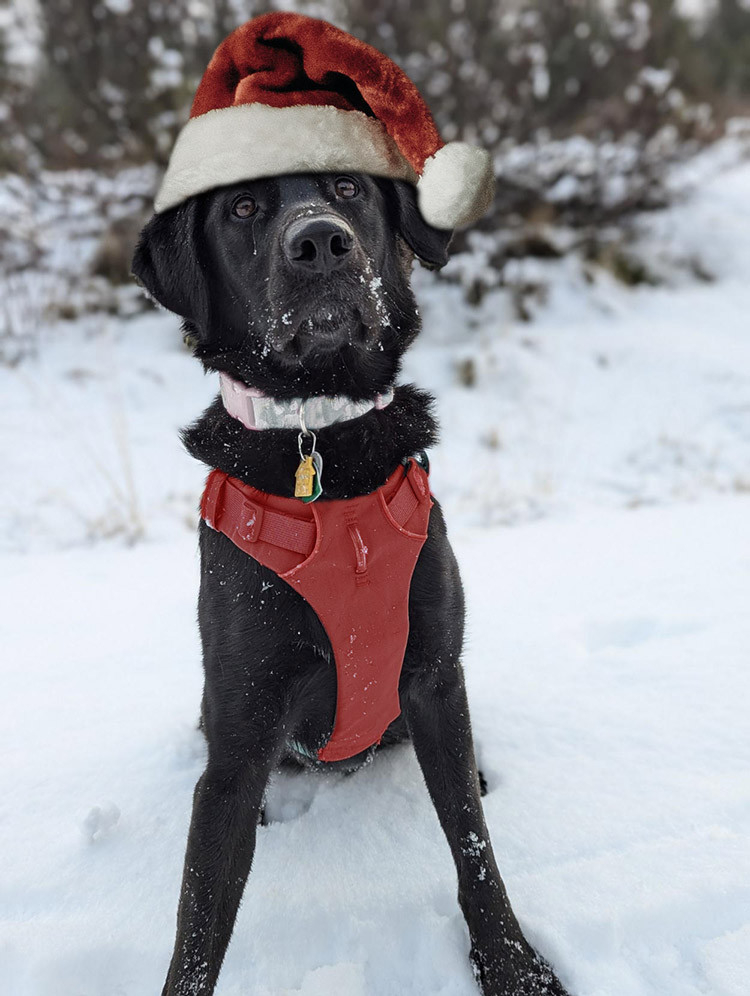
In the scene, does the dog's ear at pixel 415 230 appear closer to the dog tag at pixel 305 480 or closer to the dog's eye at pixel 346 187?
the dog's eye at pixel 346 187

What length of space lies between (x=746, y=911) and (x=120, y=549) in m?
2.95

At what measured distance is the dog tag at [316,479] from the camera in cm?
135

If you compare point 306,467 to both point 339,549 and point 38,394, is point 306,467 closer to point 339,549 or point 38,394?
point 339,549

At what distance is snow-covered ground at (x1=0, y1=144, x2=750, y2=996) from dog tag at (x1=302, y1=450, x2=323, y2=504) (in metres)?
0.81

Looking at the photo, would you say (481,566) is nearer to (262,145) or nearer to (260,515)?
(260,515)

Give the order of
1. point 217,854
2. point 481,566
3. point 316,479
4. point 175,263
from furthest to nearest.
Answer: point 481,566 < point 175,263 < point 316,479 < point 217,854

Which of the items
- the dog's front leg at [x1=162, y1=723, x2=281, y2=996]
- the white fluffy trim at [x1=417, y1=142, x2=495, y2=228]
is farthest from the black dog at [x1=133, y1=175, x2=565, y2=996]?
the white fluffy trim at [x1=417, y1=142, x2=495, y2=228]

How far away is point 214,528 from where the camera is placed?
4.59 ft

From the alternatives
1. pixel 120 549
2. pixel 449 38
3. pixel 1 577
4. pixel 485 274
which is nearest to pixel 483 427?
pixel 485 274

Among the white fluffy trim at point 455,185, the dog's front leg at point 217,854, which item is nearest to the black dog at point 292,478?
the dog's front leg at point 217,854

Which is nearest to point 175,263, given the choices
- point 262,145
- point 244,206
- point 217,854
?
point 244,206

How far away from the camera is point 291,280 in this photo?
1.37 meters

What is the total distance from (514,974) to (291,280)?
132cm

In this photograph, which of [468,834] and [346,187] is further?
[346,187]
